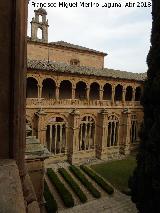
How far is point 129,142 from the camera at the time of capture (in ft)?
80.3

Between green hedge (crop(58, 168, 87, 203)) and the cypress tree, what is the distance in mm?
3341

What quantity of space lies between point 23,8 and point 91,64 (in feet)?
87.8

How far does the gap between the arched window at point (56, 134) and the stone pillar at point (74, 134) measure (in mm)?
689

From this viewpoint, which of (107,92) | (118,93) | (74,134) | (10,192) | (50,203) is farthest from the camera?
(118,93)

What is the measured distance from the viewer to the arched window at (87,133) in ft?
70.7

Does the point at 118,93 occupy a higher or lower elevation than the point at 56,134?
higher

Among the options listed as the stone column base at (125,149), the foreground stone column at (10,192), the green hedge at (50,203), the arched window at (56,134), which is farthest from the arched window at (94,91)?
the foreground stone column at (10,192)

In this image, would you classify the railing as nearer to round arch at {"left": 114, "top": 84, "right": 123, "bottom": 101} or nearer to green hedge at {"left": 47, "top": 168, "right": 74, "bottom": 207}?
round arch at {"left": 114, "top": 84, "right": 123, "bottom": 101}

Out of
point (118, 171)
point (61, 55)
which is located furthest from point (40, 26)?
point (118, 171)

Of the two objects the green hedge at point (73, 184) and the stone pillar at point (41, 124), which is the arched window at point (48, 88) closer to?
the stone pillar at point (41, 124)

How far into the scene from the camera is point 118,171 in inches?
757

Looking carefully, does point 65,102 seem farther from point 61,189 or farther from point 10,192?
point 10,192

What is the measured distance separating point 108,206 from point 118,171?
19.0ft

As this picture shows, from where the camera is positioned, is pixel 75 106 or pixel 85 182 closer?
pixel 85 182
